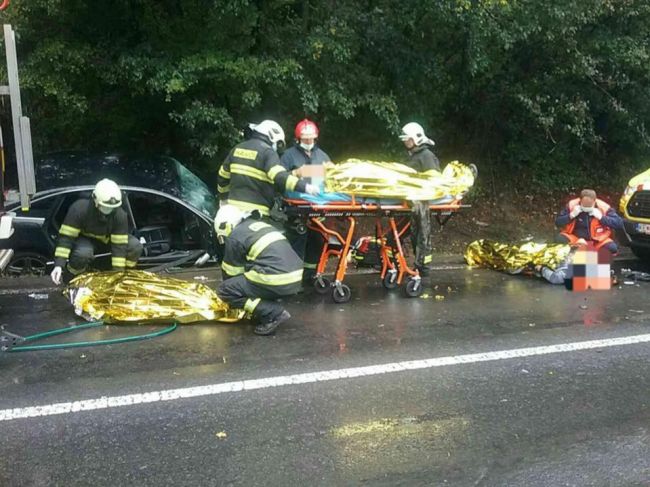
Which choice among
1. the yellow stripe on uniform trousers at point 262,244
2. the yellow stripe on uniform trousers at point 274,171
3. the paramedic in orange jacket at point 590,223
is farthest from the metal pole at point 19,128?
the paramedic in orange jacket at point 590,223

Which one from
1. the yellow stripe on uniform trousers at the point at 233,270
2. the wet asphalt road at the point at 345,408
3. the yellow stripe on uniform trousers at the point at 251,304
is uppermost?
the yellow stripe on uniform trousers at the point at 233,270

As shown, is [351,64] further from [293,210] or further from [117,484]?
[117,484]

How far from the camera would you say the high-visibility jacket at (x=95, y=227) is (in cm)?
636

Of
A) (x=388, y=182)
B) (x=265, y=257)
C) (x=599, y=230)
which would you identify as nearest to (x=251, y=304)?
(x=265, y=257)

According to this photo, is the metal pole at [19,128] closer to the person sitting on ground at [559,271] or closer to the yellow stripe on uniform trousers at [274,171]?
the yellow stripe on uniform trousers at [274,171]

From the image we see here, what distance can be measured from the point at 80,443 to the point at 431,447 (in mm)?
1862

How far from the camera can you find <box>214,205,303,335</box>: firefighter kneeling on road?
17.5 feet

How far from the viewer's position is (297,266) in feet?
17.8

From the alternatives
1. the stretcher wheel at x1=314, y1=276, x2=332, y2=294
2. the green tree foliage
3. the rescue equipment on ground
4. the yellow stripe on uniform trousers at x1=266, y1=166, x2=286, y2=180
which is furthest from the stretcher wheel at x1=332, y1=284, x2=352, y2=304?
the green tree foliage

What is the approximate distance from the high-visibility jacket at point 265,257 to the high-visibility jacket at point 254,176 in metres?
0.81

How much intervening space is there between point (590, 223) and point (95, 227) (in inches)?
215

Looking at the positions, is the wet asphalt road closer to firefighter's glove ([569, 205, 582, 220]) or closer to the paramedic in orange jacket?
the paramedic in orange jacket

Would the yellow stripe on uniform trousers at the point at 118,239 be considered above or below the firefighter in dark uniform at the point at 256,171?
below

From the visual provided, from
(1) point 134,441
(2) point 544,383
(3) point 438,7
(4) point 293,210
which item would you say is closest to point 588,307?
(2) point 544,383
